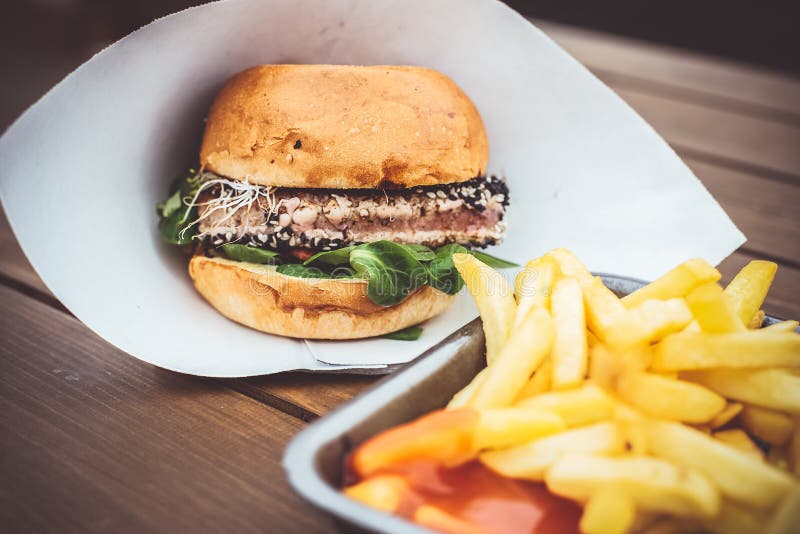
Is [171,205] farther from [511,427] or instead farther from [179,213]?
[511,427]

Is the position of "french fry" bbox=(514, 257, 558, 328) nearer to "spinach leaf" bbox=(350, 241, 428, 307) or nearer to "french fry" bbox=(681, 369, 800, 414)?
"french fry" bbox=(681, 369, 800, 414)

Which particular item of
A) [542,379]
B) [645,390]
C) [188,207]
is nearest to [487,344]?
[542,379]

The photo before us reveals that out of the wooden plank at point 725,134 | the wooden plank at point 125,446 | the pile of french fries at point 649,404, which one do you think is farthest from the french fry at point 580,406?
the wooden plank at point 725,134

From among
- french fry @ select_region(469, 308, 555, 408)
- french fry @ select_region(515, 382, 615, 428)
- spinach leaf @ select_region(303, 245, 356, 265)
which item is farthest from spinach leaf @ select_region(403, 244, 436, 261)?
french fry @ select_region(515, 382, 615, 428)

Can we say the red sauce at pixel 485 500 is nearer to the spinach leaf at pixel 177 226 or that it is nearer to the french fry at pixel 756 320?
the french fry at pixel 756 320

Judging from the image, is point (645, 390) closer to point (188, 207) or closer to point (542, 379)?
point (542, 379)
